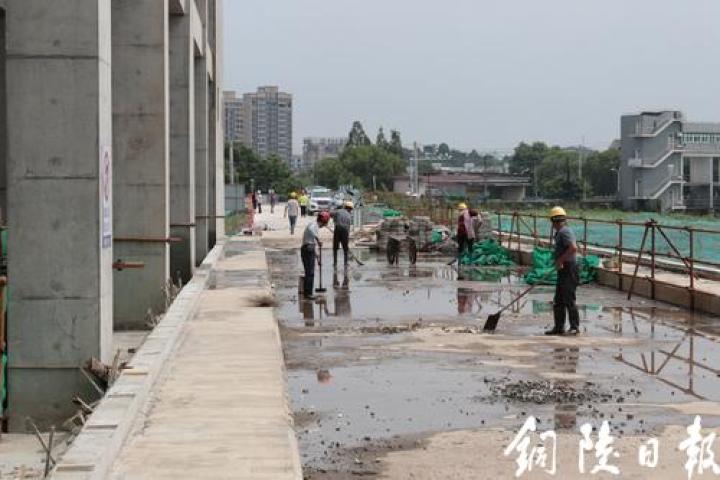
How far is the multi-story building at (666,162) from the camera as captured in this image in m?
109

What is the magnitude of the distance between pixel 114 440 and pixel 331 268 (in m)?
21.3

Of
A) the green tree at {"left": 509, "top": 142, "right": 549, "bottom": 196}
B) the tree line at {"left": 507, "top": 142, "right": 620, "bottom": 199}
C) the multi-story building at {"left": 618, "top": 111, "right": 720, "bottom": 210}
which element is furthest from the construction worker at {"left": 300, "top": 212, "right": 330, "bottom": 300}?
the green tree at {"left": 509, "top": 142, "right": 549, "bottom": 196}

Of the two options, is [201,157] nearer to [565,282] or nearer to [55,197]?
[565,282]

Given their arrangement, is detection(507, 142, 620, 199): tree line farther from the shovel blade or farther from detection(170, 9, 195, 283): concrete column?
the shovel blade

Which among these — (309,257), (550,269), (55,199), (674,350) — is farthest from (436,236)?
A: (55,199)

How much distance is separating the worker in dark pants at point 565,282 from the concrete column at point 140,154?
6.41 m

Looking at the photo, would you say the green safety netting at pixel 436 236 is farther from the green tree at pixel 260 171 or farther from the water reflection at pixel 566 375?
the green tree at pixel 260 171

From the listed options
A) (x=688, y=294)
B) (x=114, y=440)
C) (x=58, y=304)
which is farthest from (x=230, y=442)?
(x=688, y=294)

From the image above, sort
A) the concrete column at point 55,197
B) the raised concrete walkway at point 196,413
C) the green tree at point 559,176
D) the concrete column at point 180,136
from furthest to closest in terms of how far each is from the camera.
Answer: the green tree at point 559,176, the concrete column at point 180,136, the concrete column at point 55,197, the raised concrete walkway at point 196,413

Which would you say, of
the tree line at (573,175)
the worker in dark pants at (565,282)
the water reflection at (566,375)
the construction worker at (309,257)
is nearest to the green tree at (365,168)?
the tree line at (573,175)

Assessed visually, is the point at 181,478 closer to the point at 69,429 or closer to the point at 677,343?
the point at 69,429

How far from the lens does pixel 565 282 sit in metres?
15.6

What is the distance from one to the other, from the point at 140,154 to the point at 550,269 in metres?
10.4

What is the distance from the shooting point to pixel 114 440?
7184 millimetres
